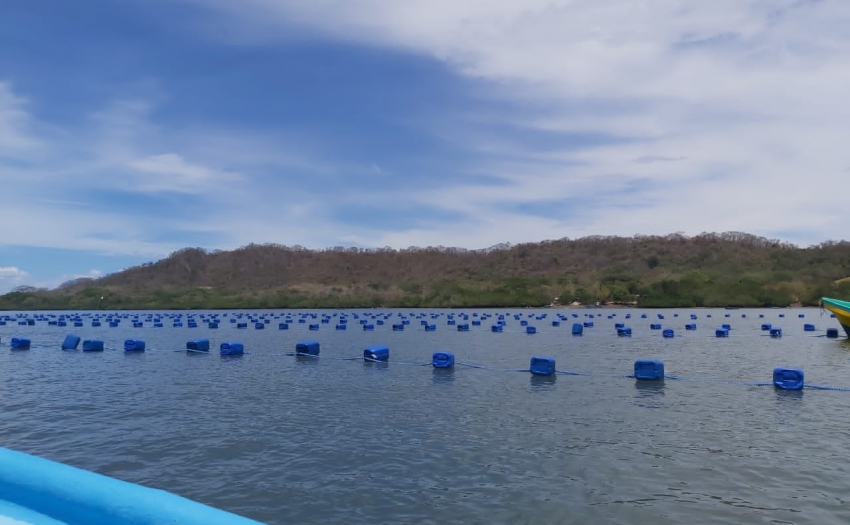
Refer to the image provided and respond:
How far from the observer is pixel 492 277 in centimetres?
15538

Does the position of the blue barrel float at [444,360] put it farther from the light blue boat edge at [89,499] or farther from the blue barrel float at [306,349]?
the light blue boat edge at [89,499]

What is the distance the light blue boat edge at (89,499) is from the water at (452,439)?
6.00 metres

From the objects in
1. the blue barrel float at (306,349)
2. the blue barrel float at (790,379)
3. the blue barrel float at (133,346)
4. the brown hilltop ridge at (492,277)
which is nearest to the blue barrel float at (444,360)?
the blue barrel float at (306,349)

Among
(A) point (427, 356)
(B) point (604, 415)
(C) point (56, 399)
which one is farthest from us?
(A) point (427, 356)

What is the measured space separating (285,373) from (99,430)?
10652 millimetres

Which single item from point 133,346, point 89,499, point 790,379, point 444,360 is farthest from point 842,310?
point 89,499

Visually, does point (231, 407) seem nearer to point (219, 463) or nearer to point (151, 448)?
point (151, 448)

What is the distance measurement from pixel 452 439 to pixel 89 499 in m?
10.8

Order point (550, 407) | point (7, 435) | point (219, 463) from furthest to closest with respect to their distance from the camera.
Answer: point (550, 407), point (7, 435), point (219, 463)

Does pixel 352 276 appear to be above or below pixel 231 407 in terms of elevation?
above

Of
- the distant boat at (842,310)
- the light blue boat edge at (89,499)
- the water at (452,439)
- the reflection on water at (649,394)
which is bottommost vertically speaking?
the water at (452,439)

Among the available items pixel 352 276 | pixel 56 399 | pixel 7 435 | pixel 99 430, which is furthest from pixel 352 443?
pixel 352 276

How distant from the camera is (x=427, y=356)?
31250 mm

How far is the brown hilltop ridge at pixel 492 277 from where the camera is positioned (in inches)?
3772
